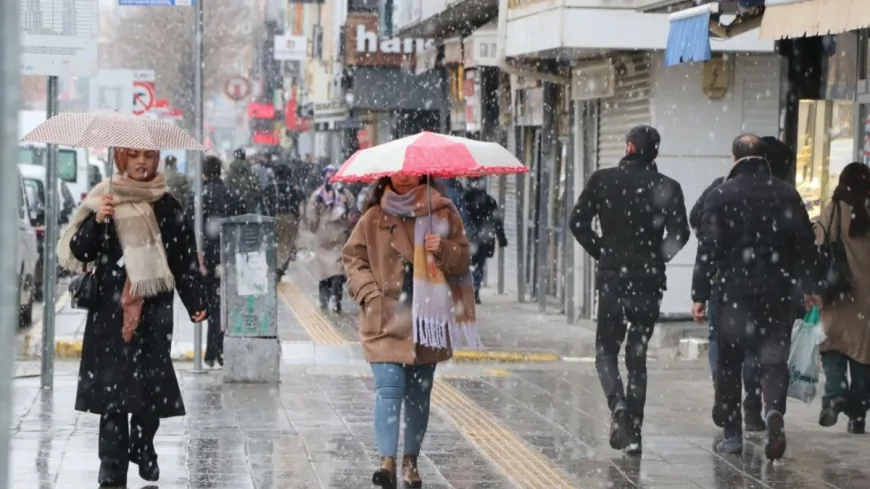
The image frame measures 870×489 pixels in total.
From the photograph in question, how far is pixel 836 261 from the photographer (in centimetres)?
910

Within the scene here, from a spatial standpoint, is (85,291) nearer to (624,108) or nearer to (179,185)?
(179,185)

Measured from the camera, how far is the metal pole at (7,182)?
77.6 inches

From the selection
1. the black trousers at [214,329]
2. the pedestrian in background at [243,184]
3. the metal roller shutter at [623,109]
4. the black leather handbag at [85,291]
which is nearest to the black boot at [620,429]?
the black leather handbag at [85,291]

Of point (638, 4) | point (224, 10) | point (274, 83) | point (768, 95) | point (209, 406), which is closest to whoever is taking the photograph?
point (209, 406)

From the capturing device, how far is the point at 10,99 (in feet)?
6.52

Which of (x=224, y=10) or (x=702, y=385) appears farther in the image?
(x=224, y=10)

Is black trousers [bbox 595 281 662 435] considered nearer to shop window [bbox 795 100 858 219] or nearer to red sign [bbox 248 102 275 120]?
shop window [bbox 795 100 858 219]

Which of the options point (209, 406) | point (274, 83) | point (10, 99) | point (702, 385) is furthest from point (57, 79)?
point (274, 83)

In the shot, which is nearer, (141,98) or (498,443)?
(498,443)

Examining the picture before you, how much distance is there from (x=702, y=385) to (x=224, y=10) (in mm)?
62801

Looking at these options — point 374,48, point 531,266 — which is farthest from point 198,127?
point 374,48

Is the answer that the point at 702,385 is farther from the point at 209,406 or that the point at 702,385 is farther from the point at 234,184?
the point at 234,184

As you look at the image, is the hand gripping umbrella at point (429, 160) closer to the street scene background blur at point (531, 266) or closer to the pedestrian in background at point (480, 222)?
the street scene background blur at point (531, 266)

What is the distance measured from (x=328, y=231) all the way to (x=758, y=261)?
1125 centimetres
